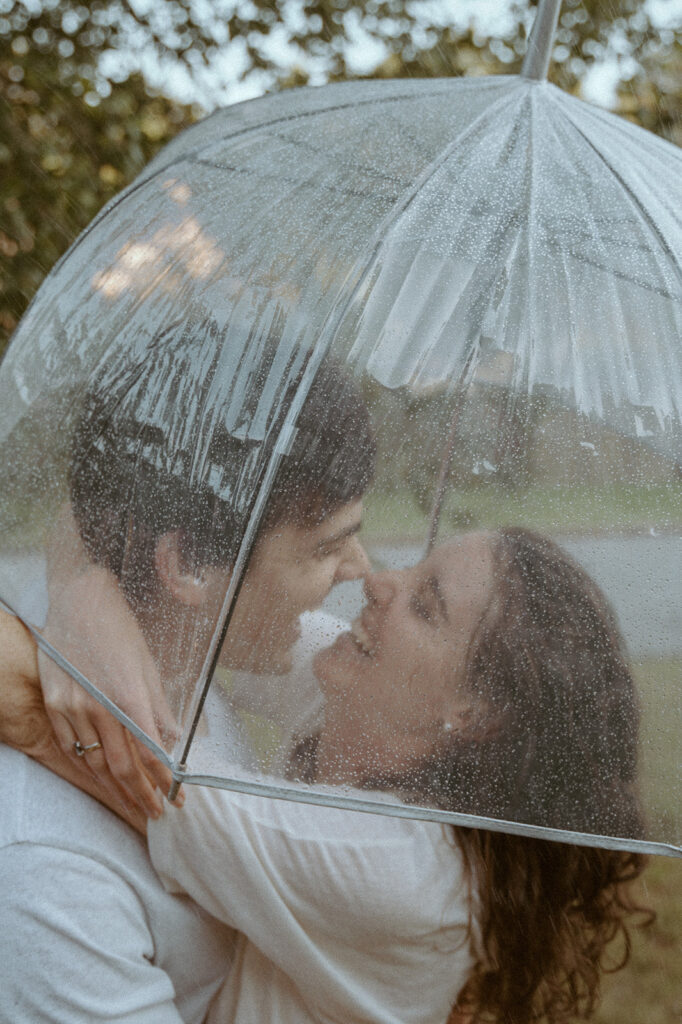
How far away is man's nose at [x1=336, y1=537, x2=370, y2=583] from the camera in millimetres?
1323

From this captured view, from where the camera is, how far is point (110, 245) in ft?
5.57

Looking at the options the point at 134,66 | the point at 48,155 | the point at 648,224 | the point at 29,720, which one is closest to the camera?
the point at 648,224

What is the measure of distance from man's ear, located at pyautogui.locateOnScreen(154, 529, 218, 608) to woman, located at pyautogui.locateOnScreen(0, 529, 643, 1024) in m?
0.18

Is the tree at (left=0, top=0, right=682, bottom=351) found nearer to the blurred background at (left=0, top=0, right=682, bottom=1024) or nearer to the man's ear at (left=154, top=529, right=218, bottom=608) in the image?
the blurred background at (left=0, top=0, right=682, bottom=1024)

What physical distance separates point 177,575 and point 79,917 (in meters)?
0.53

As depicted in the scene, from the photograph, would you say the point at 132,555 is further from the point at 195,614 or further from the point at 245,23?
the point at 245,23

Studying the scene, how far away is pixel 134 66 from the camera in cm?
382

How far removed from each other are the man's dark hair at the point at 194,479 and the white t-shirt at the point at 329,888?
40 centimetres

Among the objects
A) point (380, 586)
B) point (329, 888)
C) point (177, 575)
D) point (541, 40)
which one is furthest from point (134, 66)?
point (329, 888)

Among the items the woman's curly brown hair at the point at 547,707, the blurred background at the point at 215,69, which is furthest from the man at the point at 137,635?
the blurred background at the point at 215,69

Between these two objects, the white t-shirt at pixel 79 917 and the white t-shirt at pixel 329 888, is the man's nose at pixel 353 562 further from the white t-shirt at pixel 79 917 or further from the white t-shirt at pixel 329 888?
the white t-shirt at pixel 79 917

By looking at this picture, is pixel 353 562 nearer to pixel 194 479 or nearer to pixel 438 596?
pixel 438 596

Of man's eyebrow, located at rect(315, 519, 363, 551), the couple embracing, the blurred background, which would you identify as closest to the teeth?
the couple embracing

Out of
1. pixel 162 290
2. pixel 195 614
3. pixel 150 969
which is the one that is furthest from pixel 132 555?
pixel 150 969
